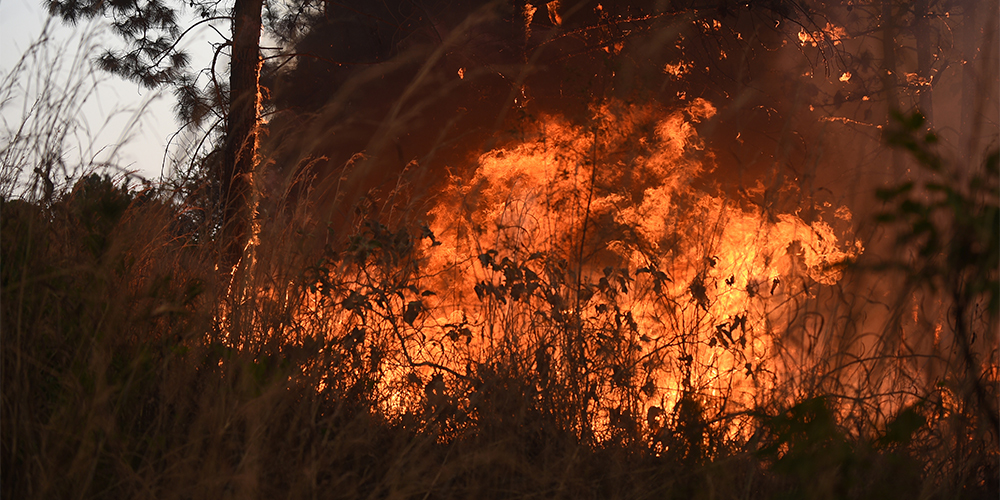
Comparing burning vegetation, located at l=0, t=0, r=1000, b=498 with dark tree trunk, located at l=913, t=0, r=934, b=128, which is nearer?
burning vegetation, located at l=0, t=0, r=1000, b=498

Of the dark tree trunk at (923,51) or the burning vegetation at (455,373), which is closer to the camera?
the burning vegetation at (455,373)

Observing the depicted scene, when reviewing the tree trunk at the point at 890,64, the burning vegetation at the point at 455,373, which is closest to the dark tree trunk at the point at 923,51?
the tree trunk at the point at 890,64

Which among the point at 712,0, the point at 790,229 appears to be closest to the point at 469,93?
the point at 712,0

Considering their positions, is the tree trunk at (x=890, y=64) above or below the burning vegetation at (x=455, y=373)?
above

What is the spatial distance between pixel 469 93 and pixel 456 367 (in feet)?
15.0

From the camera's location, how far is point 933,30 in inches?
262

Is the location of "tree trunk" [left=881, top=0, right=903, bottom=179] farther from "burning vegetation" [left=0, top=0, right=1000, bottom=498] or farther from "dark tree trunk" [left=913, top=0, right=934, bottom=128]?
"burning vegetation" [left=0, top=0, right=1000, bottom=498]

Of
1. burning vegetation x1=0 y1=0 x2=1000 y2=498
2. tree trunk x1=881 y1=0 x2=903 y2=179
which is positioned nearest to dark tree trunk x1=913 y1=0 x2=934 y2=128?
tree trunk x1=881 y1=0 x2=903 y2=179

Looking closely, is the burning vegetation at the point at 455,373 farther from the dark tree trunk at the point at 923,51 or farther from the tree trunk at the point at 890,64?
the dark tree trunk at the point at 923,51

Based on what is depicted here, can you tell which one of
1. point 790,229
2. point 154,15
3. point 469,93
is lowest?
point 790,229

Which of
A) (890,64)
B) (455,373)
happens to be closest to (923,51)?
(890,64)

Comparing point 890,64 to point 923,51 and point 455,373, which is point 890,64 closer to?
point 923,51

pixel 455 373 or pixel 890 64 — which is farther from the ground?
pixel 890 64

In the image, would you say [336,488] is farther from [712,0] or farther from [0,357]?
[712,0]
